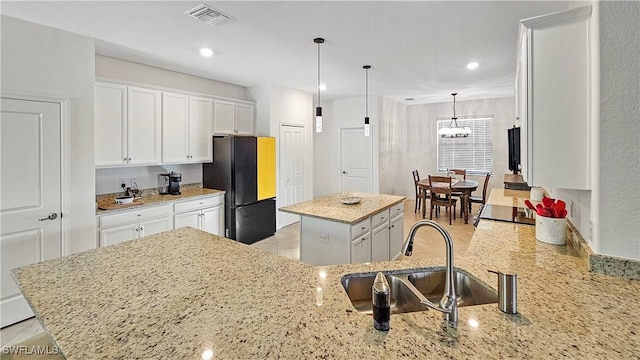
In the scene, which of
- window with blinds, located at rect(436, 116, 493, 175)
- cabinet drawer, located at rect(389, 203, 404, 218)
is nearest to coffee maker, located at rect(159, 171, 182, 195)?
cabinet drawer, located at rect(389, 203, 404, 218)

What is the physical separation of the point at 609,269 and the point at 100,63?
4.97 metres

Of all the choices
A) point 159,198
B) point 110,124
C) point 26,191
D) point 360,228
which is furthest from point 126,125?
point 360,228

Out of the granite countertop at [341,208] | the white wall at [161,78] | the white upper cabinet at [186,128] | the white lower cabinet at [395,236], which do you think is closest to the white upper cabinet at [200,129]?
the white upper cabinet at [186,128]

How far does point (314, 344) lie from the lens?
91cm

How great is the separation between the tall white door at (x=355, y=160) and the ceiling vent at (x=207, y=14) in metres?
4.62

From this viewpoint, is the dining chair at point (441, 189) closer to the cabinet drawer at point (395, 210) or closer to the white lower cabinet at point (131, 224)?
the cabinet drawer at point (395, 210)

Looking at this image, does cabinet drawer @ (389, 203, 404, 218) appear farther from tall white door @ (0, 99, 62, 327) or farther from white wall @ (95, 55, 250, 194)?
tall white door @ (0, 99, 62, 327)

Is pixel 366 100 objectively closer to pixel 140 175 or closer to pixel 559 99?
pixel 140 175

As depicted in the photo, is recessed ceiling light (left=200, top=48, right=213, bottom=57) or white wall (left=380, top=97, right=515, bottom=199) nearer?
recessed ceiling light (left=200, top=48, right=213, bottom=57)

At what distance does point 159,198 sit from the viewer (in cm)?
396

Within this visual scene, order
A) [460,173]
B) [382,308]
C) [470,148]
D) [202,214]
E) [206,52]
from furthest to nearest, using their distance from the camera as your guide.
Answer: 1. [470,148]
2. [460,173]
3. [202,214]
4. [206,52]
5. [382,308]

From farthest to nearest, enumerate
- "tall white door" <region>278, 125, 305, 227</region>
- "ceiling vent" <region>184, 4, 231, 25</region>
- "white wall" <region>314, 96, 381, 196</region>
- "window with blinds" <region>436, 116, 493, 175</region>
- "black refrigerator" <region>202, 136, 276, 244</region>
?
"window with blinds" <region>436, 116, 493, 175</region>, "white wall" <region>314, 96, 381, 196</region>, "tall white door" <region>278, 125, 305, 227</region>, "black refrigerator" <region>202, 136, 276, 244</region>, "ceiling vent" <region>184, 4, 231, 25</region>

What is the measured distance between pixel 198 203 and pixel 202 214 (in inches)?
6.5

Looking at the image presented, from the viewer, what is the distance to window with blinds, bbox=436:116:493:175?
7430 millimetres
